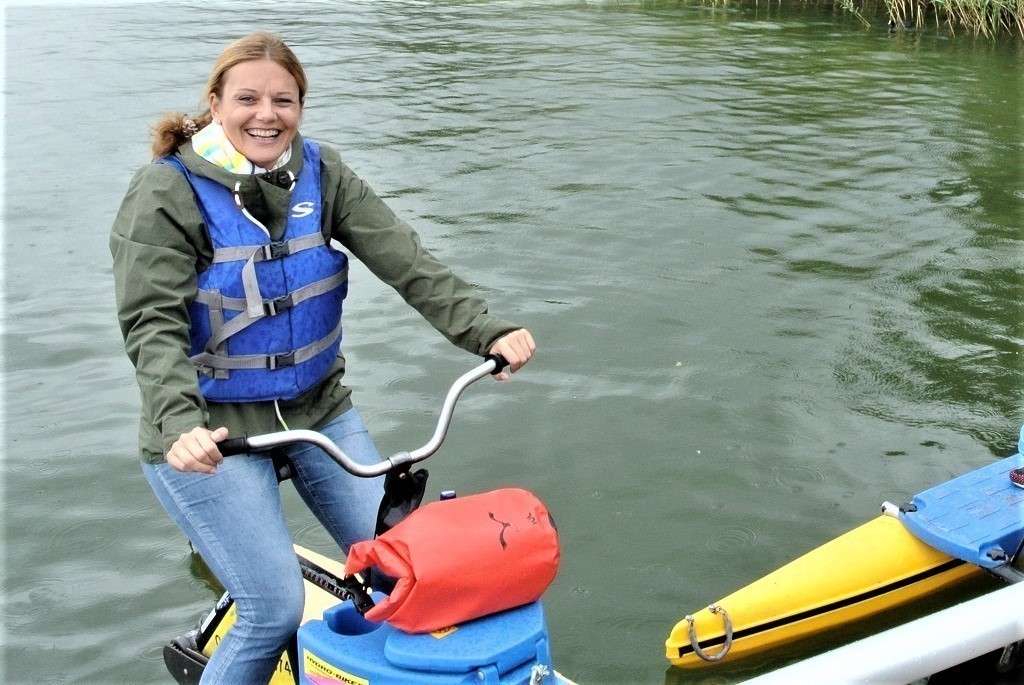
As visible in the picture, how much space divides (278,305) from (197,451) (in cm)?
57

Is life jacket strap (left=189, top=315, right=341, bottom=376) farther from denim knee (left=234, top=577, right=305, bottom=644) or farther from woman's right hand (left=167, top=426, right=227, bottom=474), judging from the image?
denim knee (left=234, top=577, right=305, bottom=644)

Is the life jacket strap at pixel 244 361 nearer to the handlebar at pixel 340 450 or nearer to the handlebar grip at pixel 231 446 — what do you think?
the handlebar at pixel 340 450

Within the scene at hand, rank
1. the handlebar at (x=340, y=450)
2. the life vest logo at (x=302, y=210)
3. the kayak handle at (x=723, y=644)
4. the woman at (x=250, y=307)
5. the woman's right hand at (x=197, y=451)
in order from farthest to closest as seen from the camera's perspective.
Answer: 1. the kayak handle at (x=723, y=644)
2. the life vest logo at (x=302, y=210)
3. the woman at (x=250, y=307)
4. the handlebar at (x=340, y=450)
5. the woman's right hand at (x=197, y=451)

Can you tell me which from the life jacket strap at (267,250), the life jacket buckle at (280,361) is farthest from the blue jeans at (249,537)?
the life jacket strap at (267,250)

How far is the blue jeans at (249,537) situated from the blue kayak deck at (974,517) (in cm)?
265

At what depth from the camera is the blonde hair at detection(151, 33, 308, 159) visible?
2.89 meters

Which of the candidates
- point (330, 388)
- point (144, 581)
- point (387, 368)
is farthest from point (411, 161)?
point (330, 388)

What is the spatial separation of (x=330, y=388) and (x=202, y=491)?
477mm

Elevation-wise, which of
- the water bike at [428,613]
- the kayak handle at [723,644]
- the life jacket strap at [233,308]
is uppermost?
the life jacket strap at [233,308]

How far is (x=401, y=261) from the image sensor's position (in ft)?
10.3

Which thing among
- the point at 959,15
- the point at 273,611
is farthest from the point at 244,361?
the point at 959,15

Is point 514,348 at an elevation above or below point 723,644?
above

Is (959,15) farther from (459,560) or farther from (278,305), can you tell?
(459,560)

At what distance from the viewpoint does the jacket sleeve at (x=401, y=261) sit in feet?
10.2
